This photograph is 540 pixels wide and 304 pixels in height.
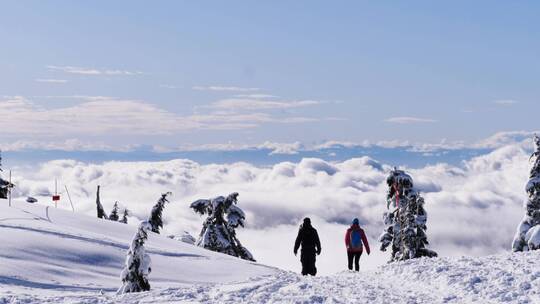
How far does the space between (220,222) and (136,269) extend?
70.1ft

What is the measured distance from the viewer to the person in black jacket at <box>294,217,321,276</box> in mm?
21892

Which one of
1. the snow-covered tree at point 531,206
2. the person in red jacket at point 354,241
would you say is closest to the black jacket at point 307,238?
the person in red jacket at point 354,241

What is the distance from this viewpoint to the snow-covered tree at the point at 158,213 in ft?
152

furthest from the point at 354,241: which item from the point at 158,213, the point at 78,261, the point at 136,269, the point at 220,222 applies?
the point at 158,213

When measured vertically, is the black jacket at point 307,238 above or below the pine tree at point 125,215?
below

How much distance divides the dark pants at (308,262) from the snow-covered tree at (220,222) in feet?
60.8

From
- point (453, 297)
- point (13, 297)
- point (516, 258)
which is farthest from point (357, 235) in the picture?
point (13, 297)

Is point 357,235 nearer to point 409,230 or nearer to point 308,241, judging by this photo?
point 308,241

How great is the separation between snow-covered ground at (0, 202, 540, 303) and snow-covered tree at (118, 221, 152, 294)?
2.22 feet

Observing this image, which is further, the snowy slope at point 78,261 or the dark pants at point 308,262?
the dark pants at point 308,262

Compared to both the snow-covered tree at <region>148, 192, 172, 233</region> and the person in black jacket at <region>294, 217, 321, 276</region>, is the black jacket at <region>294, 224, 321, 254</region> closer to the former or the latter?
the person in black jacket at <region>294, 217, 321, 276</region>

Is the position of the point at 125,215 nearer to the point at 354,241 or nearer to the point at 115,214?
the point at 115,214

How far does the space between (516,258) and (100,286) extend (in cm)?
1343

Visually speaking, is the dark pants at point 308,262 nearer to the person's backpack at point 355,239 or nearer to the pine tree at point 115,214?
the person's backpack at point 355,239
